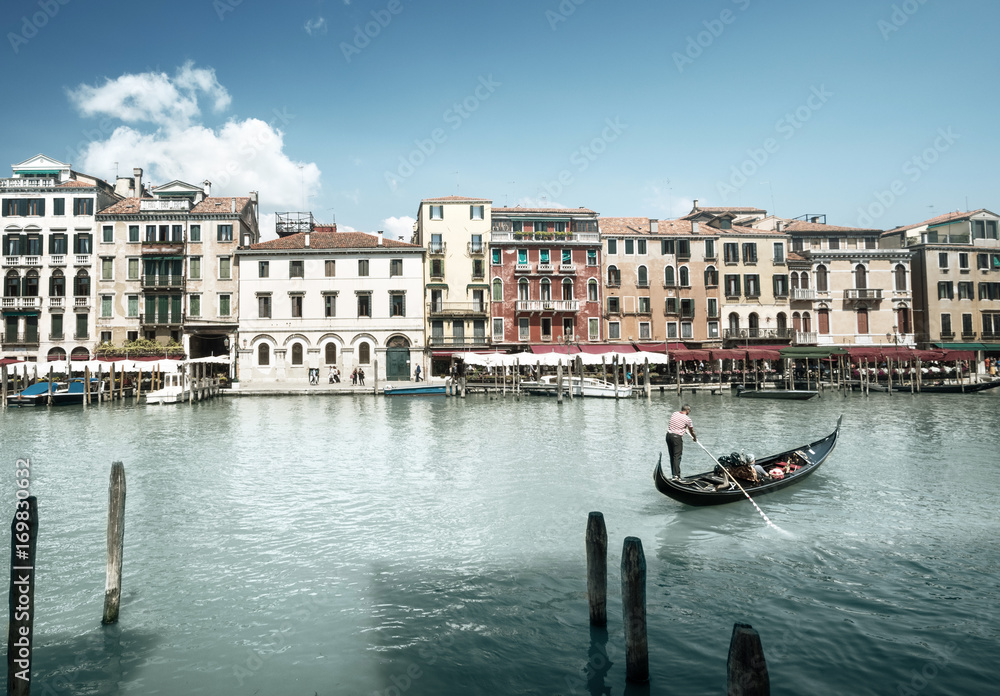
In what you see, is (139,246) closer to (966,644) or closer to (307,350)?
(307,350)

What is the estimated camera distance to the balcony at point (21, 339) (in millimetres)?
40250

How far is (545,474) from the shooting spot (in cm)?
1384

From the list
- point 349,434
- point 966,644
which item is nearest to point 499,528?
point 966,644

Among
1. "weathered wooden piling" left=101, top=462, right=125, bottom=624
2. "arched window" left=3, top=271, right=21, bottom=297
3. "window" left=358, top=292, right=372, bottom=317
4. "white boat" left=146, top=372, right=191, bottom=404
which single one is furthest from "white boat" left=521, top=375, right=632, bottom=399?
"arched window" left=3, top=271, right=21, bottom=297

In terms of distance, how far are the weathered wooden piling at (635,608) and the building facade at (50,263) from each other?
44590mm

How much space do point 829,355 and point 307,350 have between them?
32901 mm

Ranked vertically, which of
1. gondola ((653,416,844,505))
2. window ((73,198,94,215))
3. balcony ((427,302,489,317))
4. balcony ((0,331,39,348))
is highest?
window ((73,198,94,215))

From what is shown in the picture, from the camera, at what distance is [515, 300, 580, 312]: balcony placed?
142ft

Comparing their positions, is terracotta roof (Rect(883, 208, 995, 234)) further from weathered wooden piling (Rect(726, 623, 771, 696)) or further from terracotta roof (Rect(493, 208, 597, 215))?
weathered wooden piling (Rect(726, 623, 771, 696))

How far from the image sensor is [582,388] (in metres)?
34.4

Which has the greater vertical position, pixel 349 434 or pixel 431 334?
pixel 431 334

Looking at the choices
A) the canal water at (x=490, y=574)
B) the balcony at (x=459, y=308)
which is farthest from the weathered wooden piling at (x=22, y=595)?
the balcony at (x=459, y=308)

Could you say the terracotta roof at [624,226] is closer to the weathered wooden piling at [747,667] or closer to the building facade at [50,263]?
the building facade at [50,263]

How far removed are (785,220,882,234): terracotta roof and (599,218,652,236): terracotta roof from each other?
35.3 ft
